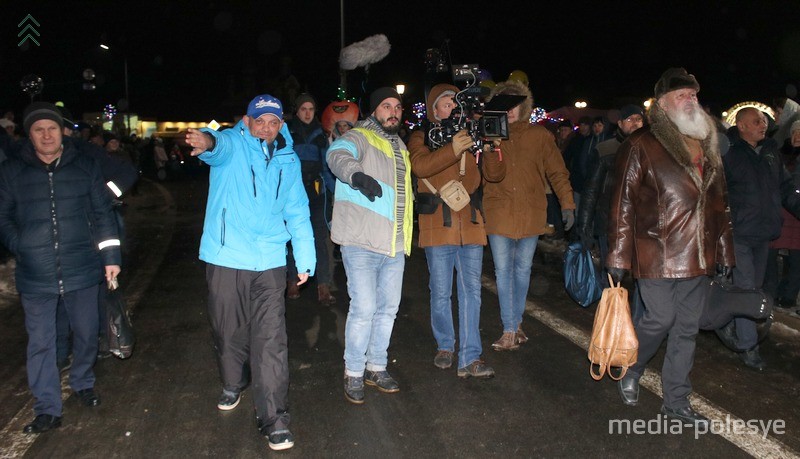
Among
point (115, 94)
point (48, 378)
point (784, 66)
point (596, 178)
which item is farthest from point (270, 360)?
point (115, 94)

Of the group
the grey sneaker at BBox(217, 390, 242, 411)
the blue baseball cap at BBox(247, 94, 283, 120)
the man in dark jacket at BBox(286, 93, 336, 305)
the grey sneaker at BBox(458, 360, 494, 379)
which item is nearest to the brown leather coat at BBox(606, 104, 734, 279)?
the grey sneaker at BBox(458, 360, 494, 379)

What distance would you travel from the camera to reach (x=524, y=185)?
5.66 meters

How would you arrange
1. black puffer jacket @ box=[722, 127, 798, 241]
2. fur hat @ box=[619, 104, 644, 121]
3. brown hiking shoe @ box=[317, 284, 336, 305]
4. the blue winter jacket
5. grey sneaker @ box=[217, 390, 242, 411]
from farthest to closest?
brown hiking shoe @ box=[317, 284, 336, 305]
fur hat @ box=[619, 104, 644, 121]
black puffer jacket @ box=[722, 127, 798, 241]
grey sneaker @ box=[217, 390, 242, 411]
the blue winter jacket

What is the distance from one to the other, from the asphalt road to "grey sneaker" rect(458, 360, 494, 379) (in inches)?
2.7

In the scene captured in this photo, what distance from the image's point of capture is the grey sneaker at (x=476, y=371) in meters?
5.03

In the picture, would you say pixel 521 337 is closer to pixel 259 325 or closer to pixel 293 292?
pixel 259 325

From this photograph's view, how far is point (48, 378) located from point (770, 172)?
581 cm

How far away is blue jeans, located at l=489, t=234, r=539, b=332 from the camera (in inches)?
220

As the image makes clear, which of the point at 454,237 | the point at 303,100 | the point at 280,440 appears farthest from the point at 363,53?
the point at 280,440

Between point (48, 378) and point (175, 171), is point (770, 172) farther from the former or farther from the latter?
point (175, 171)

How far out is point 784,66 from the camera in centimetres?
2430

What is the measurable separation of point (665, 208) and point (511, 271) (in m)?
1.62

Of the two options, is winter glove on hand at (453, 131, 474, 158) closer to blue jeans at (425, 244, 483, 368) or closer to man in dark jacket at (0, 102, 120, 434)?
blue jeans at (425, 244, 483, 368)

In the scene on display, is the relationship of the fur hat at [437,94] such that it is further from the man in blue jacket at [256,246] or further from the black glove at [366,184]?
the man in blue jacket at [256,246]
